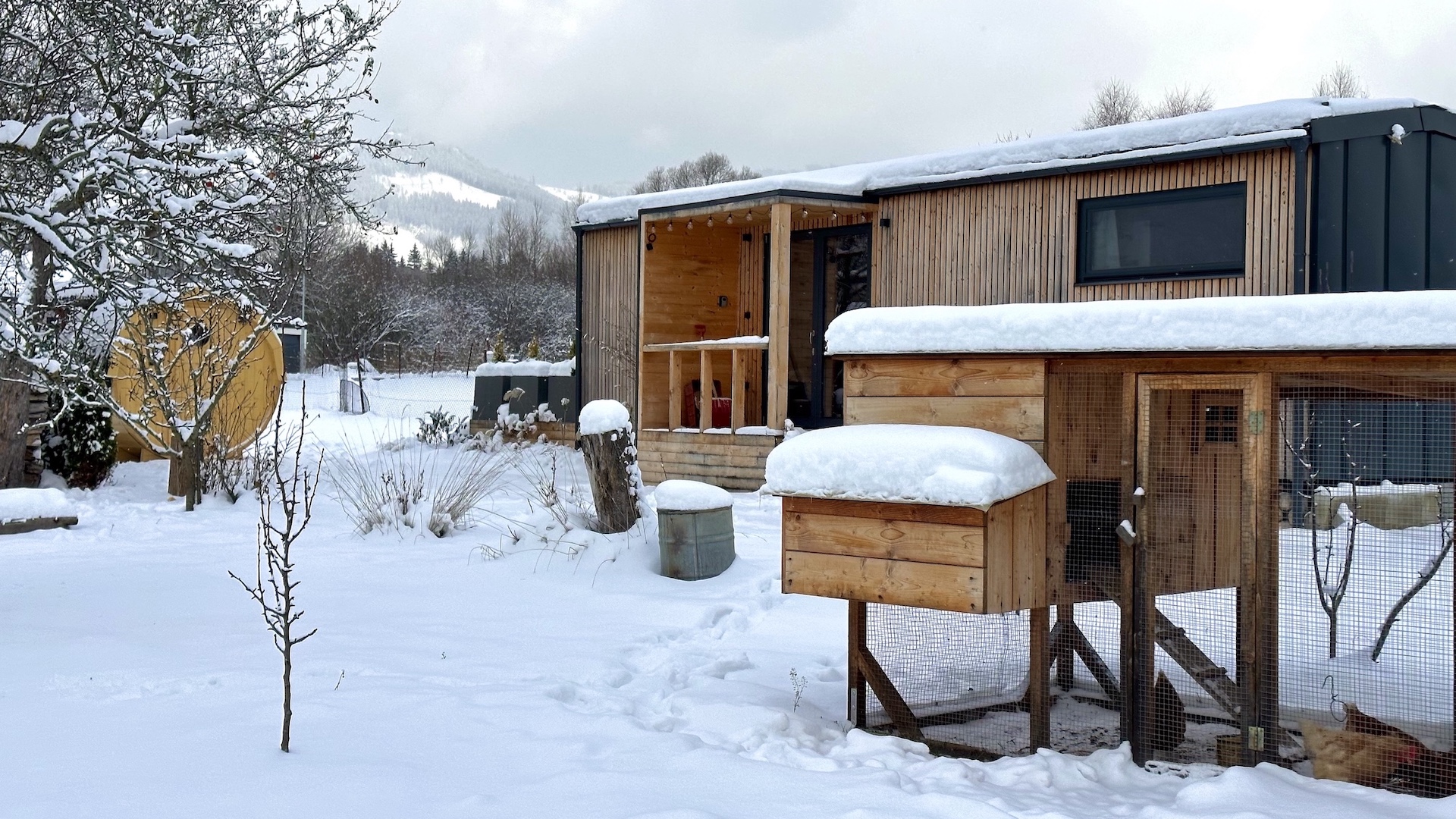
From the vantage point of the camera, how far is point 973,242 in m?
11.0

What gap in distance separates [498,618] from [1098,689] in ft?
9.95

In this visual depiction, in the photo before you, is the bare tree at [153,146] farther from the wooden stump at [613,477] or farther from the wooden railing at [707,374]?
the wooden railing at [707,374]

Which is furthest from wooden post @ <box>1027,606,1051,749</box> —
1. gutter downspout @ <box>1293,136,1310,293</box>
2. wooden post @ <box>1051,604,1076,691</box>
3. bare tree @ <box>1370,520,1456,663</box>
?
gutter downspout @ <box>1293,136,1310,293</box>

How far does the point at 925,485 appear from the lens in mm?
4145

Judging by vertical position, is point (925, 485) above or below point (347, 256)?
below

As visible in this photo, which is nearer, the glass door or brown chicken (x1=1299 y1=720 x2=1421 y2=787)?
brown chicken (x1=1299 y1=720 x2=1421 y2=787)

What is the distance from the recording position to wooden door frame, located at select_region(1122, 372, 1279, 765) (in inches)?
159

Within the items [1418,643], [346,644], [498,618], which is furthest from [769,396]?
[1418,643]

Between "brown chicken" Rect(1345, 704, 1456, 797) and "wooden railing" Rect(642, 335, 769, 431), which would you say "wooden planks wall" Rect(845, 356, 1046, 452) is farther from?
"wooden railing" Rect(642, 335, 769, 431)

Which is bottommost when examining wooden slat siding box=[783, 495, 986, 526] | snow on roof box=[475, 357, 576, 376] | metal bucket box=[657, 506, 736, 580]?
metal bucket box=[657, 506, 736, 580]

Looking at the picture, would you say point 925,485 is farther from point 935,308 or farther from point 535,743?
point 535,743

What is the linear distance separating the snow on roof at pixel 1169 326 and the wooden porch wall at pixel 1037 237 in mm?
5565

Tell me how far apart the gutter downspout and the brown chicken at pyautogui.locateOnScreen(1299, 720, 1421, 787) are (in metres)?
5.72

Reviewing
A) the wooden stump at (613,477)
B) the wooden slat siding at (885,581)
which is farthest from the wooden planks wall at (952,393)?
the wooden stump at (613,477)
